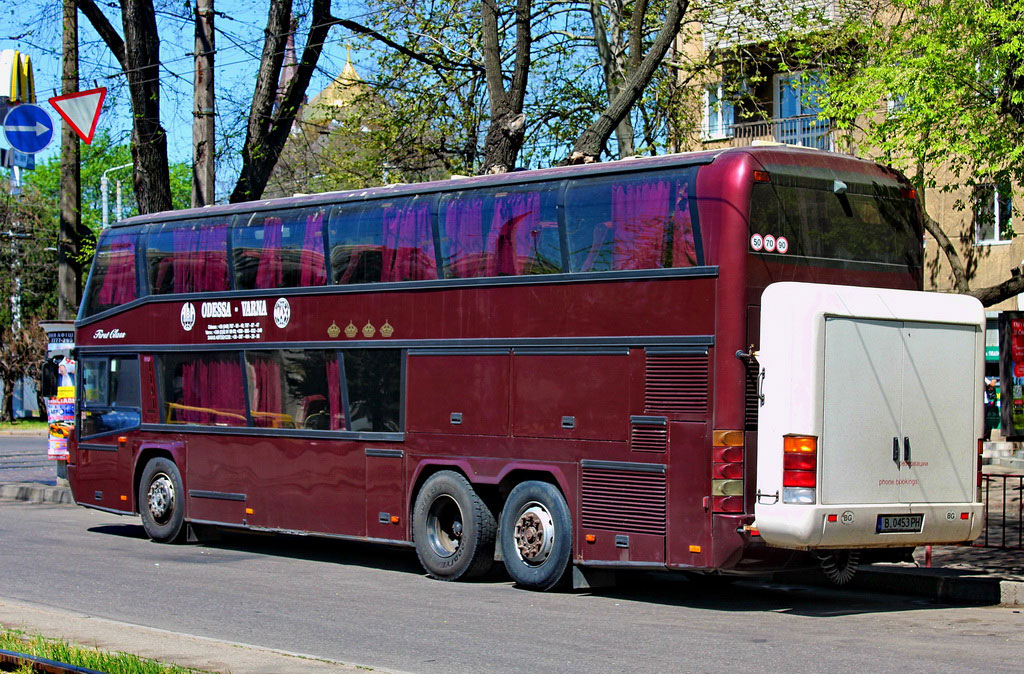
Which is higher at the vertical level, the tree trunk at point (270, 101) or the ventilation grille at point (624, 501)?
the tree trunk at point (270, 101)

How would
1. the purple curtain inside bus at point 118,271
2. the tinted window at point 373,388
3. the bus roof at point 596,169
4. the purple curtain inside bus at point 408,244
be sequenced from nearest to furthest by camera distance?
the bus roof at point 596,169, the purple curtain inside bus at point 408,244, the tinted window at point 373,388, the purple curtain inside bus at point 118,271

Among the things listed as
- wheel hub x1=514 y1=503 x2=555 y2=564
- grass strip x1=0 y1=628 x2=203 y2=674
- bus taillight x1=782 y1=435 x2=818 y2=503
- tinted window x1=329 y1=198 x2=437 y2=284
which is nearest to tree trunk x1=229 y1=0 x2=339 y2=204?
tinted window x1=329 y1=198 x2=437 y2=284

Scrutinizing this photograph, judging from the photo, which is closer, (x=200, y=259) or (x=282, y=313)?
(x=282, y=313)

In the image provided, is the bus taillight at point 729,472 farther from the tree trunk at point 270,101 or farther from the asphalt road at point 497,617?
the tree trunk at point 270,101

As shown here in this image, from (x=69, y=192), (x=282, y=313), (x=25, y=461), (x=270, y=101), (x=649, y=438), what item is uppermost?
(x=270, y=101)

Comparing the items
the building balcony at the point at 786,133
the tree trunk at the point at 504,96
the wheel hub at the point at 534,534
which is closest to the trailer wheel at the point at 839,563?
the wheel hub at the point at 534,534

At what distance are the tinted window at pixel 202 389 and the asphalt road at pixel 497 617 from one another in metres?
1.65

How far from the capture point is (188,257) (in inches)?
662

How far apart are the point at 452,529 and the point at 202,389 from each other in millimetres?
4322

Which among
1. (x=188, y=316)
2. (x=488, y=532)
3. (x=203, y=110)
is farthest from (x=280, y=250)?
(x=203, y=110)

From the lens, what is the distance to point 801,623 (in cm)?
1084

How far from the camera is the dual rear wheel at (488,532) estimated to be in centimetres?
1260

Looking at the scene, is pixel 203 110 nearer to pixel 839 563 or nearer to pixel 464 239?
pixel 464 239

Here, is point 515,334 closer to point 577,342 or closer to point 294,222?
point 577,342
